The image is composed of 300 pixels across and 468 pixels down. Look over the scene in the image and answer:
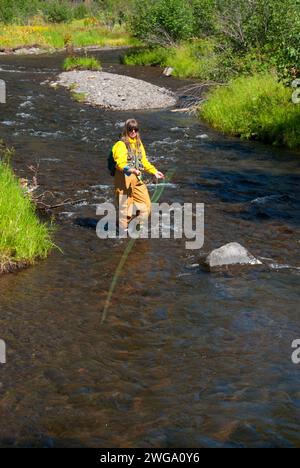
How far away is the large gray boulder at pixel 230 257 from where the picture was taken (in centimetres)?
1020

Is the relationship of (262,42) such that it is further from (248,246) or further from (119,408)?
(119,408)

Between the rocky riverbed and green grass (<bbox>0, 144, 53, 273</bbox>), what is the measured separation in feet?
51.0

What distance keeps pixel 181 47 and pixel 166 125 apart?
17.5 m

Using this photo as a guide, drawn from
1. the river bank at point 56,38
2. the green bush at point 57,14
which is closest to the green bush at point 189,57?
the river bank at point 56,38

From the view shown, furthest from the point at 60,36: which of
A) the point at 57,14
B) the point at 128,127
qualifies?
the point at 128,127

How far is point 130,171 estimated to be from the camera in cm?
1102

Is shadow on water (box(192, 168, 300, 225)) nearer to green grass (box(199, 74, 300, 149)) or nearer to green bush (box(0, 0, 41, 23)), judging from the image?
green grass (box(199, 74, 300, 149))

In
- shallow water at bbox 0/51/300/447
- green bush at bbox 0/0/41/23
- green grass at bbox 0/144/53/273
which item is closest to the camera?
shallow water at bbox 0/51/300/447

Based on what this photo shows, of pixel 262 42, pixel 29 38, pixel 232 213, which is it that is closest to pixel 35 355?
pixel 232 213

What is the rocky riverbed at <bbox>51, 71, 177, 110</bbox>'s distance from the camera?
26.2m

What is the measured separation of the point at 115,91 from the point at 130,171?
17715mm

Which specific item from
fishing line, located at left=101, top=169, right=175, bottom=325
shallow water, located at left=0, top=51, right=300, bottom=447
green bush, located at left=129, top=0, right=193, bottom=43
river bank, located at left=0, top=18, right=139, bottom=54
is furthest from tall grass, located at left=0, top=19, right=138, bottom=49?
shallow water, located at left=0, top=51, right=300, bottom=447

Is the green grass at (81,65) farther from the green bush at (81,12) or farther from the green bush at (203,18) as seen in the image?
the green bush at (81,12)

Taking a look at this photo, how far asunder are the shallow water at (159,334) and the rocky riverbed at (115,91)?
1123 cm
